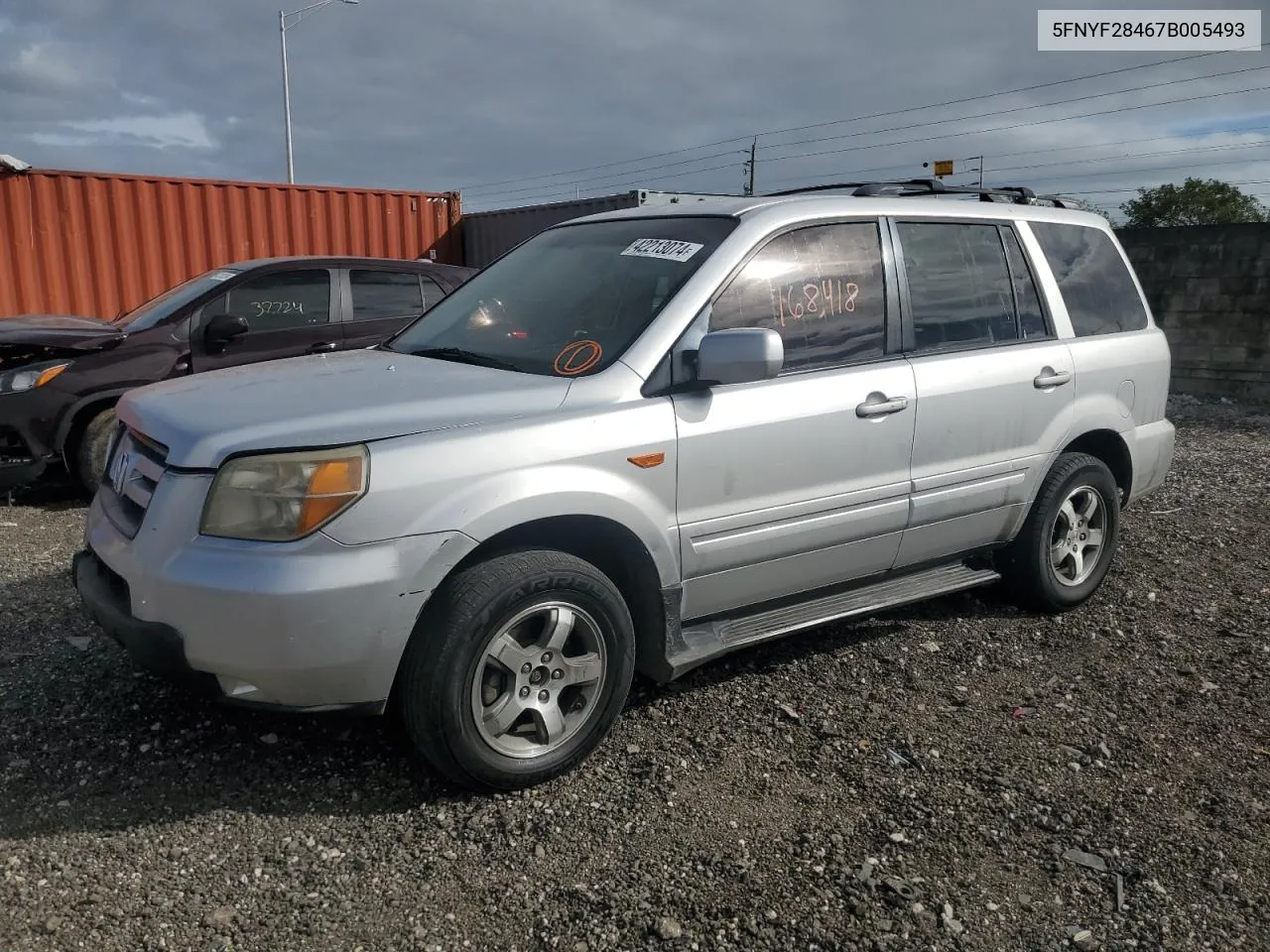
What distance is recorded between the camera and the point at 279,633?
8.44 ft

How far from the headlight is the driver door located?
32.6 inches

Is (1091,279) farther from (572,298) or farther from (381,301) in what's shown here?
(381,301)

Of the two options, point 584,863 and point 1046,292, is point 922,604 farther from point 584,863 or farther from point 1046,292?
point 584,863

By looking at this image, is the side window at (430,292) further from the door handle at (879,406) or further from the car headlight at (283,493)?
the car headlight at (283,493)

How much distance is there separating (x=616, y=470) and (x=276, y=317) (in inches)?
195

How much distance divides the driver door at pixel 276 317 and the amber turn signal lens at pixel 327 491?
15.2ft

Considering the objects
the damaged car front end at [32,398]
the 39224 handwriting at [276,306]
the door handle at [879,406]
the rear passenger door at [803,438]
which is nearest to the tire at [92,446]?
the damaged car front end at [32,398]

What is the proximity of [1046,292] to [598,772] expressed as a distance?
293 centimetres

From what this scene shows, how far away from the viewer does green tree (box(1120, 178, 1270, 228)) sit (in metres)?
38.2

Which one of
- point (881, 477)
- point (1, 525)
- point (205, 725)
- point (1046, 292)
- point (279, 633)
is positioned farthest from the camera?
point (1, 525)

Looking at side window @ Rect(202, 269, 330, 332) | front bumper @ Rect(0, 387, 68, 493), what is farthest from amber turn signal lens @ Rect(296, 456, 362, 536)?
side window @ Rect(202, 269, 330, 332)

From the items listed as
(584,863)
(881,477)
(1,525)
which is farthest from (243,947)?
(1,525)

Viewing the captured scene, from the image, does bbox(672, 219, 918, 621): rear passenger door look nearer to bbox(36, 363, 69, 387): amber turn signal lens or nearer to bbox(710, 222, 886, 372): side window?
bbox(710, 222, 886, 372): side window

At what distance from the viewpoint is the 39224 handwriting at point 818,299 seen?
11.7ft
